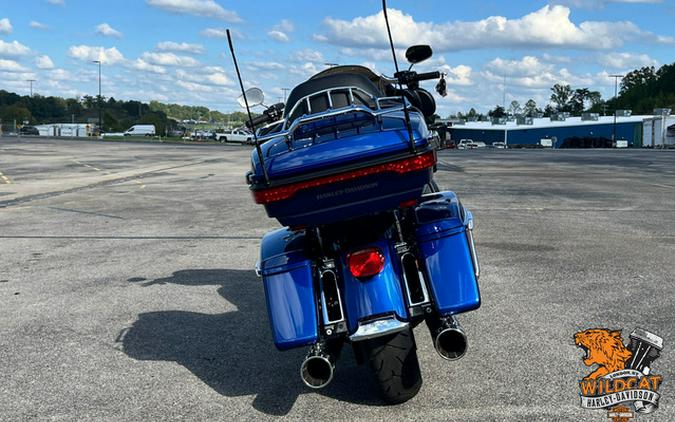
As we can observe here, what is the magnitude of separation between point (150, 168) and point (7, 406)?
22780mm

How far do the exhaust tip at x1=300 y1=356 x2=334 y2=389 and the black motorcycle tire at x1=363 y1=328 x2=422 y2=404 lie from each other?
268 mm

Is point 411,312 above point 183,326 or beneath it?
above

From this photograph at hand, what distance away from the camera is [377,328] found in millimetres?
3371

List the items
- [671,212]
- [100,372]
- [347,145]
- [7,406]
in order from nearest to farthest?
[347,145] → [7,406] → [100,372] → [671,212]

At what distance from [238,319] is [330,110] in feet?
7.55

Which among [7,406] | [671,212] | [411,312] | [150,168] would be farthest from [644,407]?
[150,168]

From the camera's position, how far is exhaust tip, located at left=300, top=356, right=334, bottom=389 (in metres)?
3.30

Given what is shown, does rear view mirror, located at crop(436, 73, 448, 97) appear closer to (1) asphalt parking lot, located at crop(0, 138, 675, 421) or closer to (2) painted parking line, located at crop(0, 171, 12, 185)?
(1) asphalt parking lot, located at crop(0, 138, 675, 421)

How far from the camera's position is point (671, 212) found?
11.8m

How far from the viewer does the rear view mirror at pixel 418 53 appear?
4410 mm

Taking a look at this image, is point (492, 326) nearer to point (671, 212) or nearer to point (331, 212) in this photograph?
point (331, 212)

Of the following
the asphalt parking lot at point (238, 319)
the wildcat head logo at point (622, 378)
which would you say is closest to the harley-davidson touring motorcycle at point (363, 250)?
the asphalt parking lot at point (238, 319)

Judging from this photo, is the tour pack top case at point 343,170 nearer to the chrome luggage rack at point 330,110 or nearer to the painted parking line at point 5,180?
the chrome luggage rack at point 330,110

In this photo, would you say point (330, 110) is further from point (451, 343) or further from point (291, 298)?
point (451, 343)
